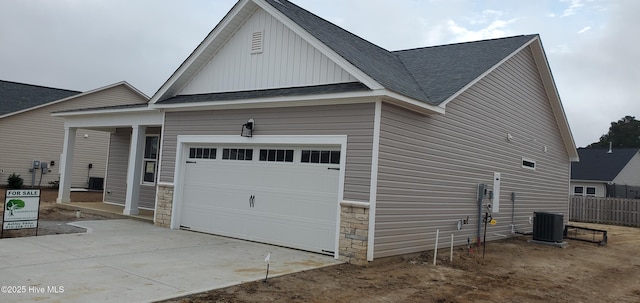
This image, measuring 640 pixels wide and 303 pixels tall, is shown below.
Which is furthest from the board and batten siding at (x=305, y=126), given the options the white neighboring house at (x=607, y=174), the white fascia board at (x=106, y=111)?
the white neighboring house at (x=607, y=174)

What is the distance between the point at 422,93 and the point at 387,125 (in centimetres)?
168

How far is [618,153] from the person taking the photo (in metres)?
31.8

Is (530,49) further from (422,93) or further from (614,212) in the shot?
(614,212)

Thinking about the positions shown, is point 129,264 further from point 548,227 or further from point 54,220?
point 548,227

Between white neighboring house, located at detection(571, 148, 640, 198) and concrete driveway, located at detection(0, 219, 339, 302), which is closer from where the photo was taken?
concrete driveway, located at detection(0, 219, 339, 302)

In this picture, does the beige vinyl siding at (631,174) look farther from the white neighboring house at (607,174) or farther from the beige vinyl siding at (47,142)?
the beige vinyl siding at (47,142)

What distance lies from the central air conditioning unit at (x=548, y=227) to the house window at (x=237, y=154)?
26.3 ft

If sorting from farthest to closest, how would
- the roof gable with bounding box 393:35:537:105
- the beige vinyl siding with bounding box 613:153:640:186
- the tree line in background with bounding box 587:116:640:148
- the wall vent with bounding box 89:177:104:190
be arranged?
the tree line in background with bounding box 587:116:640:148 → the beige vinyl siding with bounding box 613:153:640:186 → the wall vent with bounding box 89:177:104:190 → the roof gable with bounding box 393:35:537:105

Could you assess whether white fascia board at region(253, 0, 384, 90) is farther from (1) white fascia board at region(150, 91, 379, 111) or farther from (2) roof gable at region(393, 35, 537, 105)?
(2) roof gable at region(393, 35, 537, 105)

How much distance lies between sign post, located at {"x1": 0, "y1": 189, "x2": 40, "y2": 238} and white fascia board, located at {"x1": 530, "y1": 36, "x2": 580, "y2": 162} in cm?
1349

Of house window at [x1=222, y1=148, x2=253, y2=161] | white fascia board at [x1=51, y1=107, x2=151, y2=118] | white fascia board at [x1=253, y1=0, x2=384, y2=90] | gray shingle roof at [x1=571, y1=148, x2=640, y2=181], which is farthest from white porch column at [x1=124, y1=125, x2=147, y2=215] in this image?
gray shingle roof at [x1=571, y1=148, x2=640, y2=181]

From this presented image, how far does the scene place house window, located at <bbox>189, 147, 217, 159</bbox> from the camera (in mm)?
11575

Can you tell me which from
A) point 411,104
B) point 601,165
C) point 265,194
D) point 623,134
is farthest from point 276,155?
point 623,134

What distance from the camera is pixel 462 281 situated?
25.3ft
